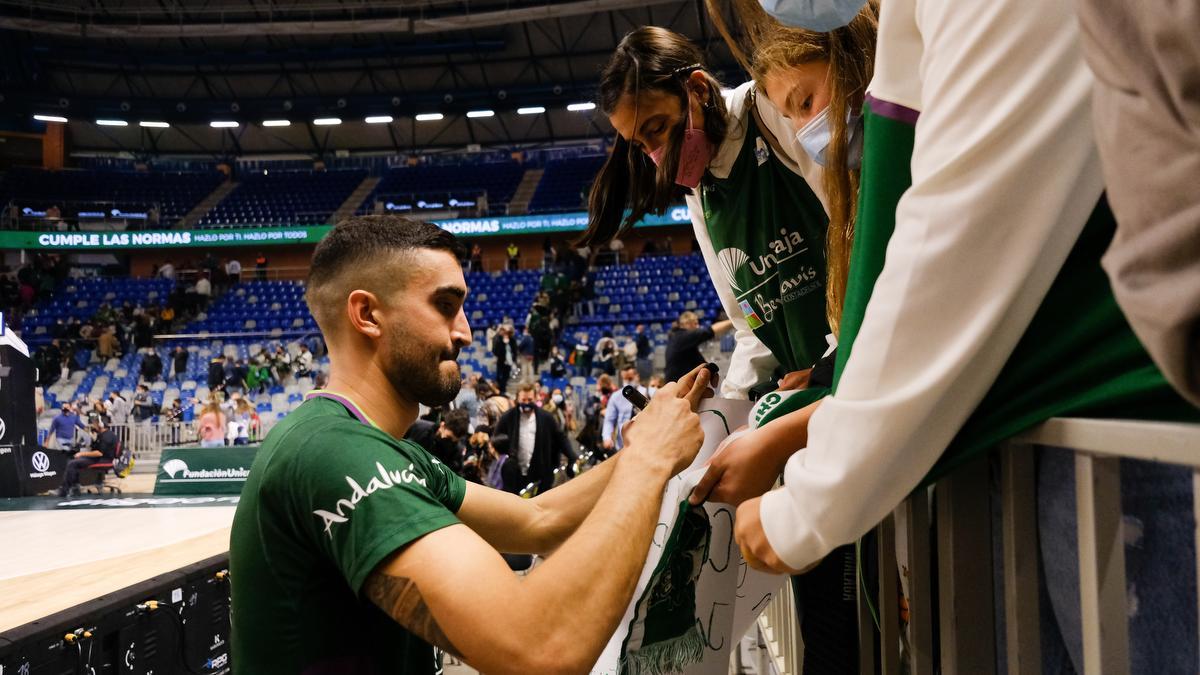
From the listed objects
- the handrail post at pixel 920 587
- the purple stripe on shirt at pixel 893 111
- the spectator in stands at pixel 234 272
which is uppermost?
the purple stripe on shirt at pixel 893 111

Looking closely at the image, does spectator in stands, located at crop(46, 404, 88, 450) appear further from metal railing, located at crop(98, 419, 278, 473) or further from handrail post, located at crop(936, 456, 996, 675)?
handrail post, located at crop(936, 456, 996, 675)

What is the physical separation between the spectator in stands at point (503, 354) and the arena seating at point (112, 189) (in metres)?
12.5

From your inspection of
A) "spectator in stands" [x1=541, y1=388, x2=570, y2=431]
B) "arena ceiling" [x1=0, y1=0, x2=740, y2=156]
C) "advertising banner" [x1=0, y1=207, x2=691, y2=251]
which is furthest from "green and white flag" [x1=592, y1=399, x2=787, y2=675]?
"arena ceiling" [x1=0, y1=0, x2=740, y2=156]

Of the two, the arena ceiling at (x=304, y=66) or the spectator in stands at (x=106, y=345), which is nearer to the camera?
the spectator in stands at (x=106, y=345)

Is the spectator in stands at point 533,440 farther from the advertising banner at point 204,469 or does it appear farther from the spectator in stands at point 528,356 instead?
the spectator in stands at point 528,356

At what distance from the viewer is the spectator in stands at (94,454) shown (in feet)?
28.2

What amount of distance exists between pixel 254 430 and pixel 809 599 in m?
11.8

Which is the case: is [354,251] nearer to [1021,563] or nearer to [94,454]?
[1021,563]

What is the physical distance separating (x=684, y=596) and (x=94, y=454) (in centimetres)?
1035

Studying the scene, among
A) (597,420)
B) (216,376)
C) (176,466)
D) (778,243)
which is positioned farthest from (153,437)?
(778,243)


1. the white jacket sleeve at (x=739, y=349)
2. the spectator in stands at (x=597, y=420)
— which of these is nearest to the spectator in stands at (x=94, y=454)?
the spectator in stands at (x=597, y=420)

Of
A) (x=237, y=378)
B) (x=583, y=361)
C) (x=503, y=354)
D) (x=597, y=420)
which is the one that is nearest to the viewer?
(x=597, y=420)

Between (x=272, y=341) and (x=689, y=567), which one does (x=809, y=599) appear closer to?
(x=689, y=567)

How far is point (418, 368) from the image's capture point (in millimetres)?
1585
